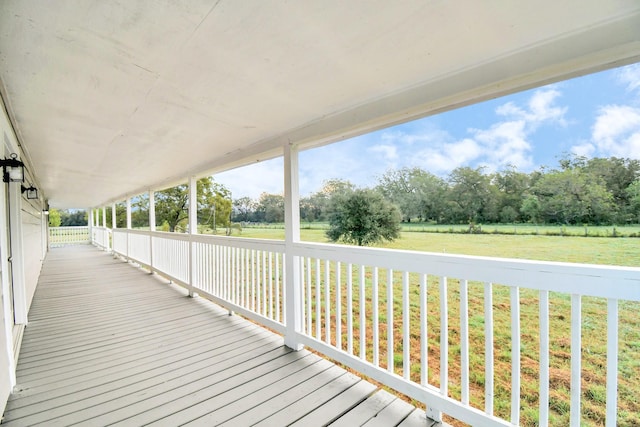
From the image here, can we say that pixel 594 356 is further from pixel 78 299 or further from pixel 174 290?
pixel 78 299

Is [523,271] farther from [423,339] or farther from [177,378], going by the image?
[177,378]

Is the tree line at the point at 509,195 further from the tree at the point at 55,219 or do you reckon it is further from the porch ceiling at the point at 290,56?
the tree at the point at 55,219

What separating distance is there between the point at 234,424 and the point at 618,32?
294 centimetres

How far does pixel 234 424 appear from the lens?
1792 millimetres

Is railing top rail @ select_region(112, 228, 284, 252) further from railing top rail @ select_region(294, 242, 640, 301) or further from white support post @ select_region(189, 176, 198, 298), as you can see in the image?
railing top rail @ select_region(294, 242, 640, 301)

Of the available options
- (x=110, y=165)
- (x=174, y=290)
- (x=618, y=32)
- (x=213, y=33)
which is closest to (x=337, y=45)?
(x=213, y=33)

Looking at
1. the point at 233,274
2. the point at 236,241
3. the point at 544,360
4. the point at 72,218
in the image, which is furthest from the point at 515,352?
the point at 72,218

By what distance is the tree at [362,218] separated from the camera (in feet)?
8.41

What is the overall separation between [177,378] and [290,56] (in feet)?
8.55

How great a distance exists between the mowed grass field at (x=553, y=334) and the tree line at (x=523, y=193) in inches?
5.7

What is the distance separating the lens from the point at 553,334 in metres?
2.17

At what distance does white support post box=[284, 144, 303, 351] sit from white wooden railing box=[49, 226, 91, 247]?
18512 mm

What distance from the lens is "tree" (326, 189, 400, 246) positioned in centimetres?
256

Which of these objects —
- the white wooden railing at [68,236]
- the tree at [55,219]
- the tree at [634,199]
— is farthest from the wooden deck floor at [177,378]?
the tree at [55,219]
